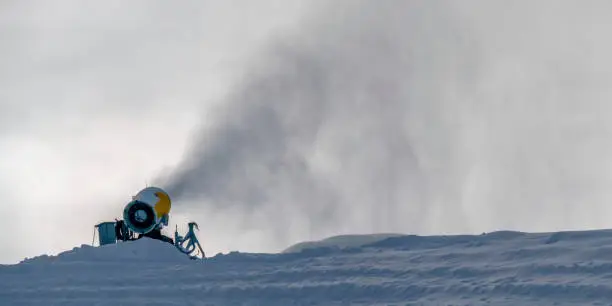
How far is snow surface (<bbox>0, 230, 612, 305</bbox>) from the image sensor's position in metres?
16.7

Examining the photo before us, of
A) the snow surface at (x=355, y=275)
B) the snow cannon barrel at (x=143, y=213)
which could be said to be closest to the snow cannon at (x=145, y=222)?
the snow cannon barrel at (x=143, y=213)

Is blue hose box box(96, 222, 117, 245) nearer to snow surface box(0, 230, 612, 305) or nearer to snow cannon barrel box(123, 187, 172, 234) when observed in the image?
snow cannon barrel box(123, 187, 172, 234)

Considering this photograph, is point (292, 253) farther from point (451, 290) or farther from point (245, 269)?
point (451, 290)

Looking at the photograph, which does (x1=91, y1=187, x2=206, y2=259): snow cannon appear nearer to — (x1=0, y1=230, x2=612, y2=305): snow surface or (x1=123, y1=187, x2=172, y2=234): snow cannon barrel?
(x1=123, y1=187, x2=172, y2=234): snow cannon barrel

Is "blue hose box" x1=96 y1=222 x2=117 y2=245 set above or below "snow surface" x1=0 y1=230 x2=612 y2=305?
above

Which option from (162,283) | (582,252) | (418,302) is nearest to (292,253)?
(162,283)

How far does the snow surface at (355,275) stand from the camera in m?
16.7

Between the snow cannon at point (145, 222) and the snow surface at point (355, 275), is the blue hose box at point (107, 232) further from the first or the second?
the snow surface at point (355, 275)

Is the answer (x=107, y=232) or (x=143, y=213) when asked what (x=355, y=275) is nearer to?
(x=143, y=213)

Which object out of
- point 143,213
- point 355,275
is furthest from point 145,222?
point 355,275

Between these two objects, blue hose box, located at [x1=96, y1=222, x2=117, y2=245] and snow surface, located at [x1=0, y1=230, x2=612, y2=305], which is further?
blue hose box, located at [x1=96, y1=222, x2=117, y2=245]

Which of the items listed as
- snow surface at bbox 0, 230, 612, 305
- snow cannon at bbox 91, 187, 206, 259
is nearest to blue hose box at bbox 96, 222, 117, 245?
snow cannon at bbox 91, 187, 206, 259

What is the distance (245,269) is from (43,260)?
5.29 meters

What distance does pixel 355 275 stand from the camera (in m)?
18.8
